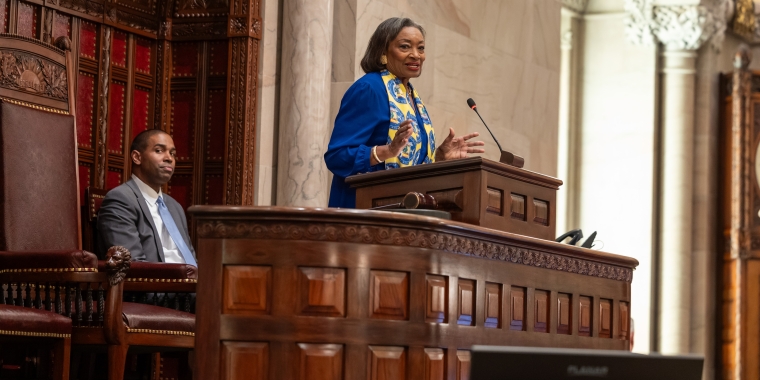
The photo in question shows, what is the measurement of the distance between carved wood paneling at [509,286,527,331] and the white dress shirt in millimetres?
2390

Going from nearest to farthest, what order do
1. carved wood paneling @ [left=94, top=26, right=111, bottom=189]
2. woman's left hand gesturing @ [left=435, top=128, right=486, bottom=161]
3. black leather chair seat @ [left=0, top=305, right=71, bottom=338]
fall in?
1. black leather chair seat @ [left=0, top=305, right=71, bottom=338]
2. woman's left hand gesturing @ [left=435, top=128, right=486, bottom=161]
3. carved wood paneling @ [left=94, top=26, right=111, bottom=189]

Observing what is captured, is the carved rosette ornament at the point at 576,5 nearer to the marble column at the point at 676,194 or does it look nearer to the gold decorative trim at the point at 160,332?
the marble column at the point at 676,194

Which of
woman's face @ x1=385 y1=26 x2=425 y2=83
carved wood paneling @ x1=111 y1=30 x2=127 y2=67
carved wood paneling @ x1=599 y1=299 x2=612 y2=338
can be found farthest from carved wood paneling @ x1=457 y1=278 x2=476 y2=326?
carved wood paneling @ x1=111 y1=30 x2=127 y2=67

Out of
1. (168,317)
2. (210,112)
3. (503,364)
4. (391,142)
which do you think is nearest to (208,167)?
(210,112)

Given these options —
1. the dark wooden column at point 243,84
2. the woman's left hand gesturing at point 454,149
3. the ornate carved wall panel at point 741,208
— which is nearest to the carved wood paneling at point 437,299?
the woman's left hand gesturing at point 454,149

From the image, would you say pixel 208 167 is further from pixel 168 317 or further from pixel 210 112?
pixel 168 317

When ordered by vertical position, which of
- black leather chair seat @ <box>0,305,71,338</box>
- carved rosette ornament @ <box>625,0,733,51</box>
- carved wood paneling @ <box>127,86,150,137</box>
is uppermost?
carved rosette ornament @ <box>625,0,733,51</box>

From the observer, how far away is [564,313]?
4203 millimetres

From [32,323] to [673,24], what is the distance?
8.74m

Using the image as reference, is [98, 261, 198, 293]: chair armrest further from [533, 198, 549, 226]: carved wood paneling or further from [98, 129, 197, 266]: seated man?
[533, 198, 549, 226]: carved wood paneling

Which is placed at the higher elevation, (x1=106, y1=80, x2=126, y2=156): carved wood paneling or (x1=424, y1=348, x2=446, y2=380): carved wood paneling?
(x1=106, y1=80, x2=126, y2=156): carved wood paneling

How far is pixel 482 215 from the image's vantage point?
12.4ft

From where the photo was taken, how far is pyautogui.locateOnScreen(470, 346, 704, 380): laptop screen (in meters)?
1.93

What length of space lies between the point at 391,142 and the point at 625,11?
8356mm
